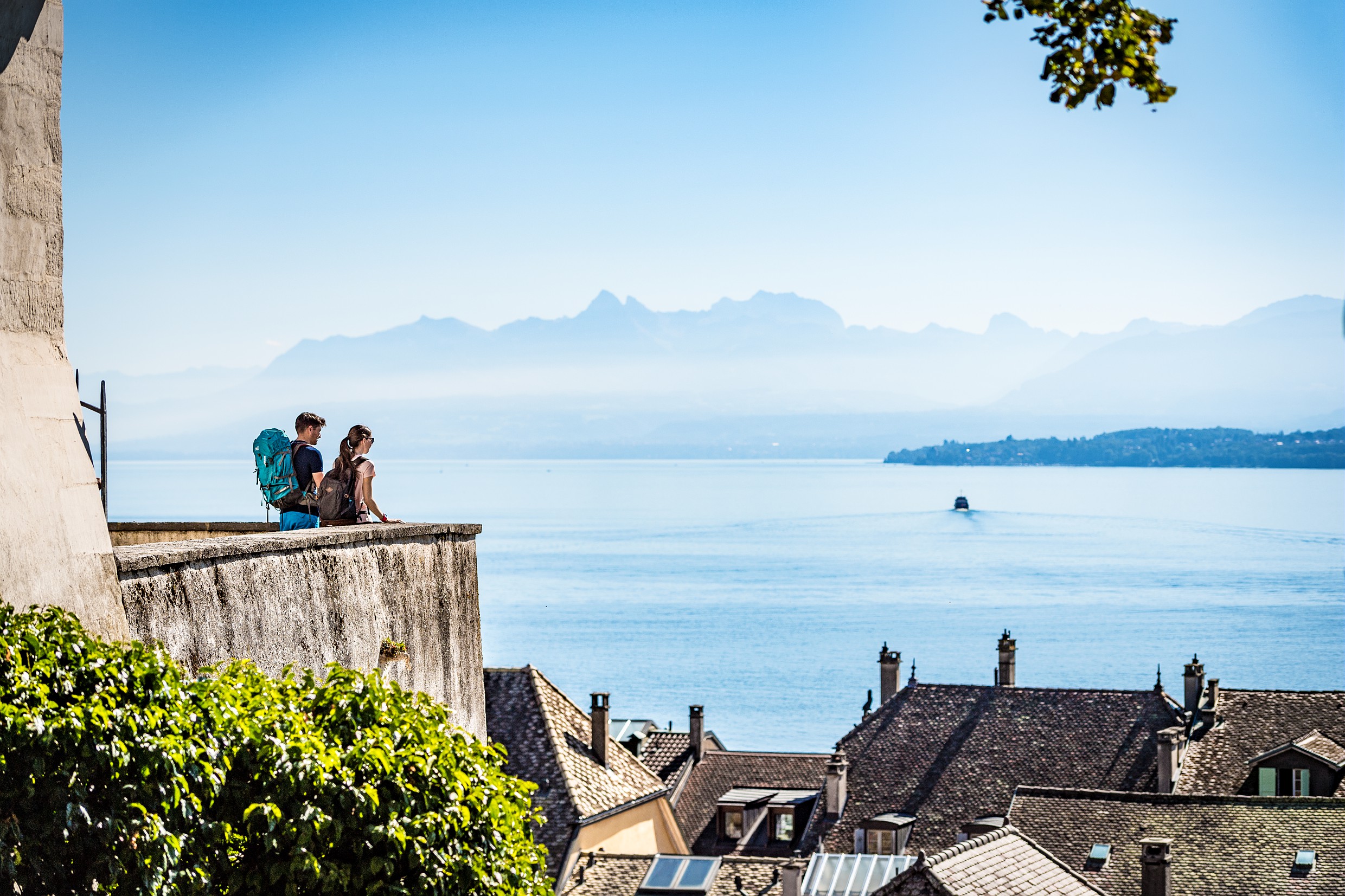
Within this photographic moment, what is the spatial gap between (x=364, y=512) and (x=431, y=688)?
1329mm

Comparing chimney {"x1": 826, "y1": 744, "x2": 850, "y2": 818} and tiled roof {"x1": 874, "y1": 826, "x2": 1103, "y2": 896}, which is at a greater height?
tiled roof {"x1": 874, "y1": 826, "x2": 1103, "y2": 896}

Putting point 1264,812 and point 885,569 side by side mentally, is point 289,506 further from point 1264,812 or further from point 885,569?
point 885,569

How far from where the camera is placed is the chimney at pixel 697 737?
177ft

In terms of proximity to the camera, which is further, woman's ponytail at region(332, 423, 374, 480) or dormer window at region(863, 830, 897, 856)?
dormer window at region(863, 830, 897, 856)

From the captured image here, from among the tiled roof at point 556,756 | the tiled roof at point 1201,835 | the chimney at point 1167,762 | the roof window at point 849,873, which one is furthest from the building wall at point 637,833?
the chimney at point 1167,762

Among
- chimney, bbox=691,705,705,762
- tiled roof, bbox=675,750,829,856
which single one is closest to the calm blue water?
chimney, bbox=691,705,705,762

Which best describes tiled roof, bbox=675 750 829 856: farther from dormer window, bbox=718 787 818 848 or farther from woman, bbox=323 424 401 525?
woman, bbox=323 424 401 525

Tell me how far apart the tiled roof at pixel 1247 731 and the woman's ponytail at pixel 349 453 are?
34455mm

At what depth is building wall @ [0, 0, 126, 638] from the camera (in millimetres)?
6801

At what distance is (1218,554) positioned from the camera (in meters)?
156

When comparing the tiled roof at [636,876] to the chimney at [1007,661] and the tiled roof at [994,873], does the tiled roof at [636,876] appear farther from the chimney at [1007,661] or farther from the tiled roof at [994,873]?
the chimney at [1007,661]

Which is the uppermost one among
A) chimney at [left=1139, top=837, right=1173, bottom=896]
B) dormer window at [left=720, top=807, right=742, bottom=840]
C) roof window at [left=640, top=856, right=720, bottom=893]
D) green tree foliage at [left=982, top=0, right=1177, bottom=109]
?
green tree foliage at [left=982, top=0, right=1177, bottom=109]

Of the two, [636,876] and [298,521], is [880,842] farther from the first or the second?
[298,521]

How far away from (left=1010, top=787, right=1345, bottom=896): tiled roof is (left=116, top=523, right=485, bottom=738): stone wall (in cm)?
2029
